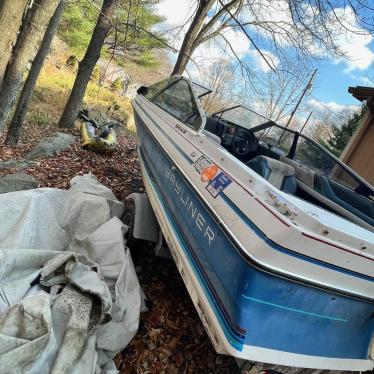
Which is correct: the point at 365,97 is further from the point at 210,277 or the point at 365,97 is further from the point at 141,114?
the point at 210,277

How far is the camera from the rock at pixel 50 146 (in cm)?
564

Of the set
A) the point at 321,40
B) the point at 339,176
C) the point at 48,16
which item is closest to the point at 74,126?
the point at 48,16

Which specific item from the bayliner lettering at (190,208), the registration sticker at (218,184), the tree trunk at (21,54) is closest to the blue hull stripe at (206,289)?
the bayliner lettering at (190,208)

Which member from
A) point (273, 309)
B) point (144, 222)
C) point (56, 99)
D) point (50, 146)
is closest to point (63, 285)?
point (144, 222)

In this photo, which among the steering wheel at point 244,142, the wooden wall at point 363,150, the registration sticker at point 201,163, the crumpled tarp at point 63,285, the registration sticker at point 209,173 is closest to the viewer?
the crumpled tarp at point 63,285

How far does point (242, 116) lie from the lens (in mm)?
5156

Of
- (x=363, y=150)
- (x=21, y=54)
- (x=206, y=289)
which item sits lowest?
(x=206, y=289)

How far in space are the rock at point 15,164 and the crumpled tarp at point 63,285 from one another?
1841 millimetres

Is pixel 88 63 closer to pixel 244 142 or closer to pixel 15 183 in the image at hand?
pixel 244 142

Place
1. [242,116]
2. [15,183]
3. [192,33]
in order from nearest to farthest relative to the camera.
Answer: [15,183], [242,116], [192,33]

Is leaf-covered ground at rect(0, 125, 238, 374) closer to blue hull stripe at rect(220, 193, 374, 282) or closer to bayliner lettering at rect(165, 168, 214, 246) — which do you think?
bayliner lettering at rect(165, 168, 214, 246)

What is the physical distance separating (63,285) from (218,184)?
4.36ft

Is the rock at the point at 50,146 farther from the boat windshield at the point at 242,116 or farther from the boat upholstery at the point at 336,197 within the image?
the boat upholstery at the point at 336,197

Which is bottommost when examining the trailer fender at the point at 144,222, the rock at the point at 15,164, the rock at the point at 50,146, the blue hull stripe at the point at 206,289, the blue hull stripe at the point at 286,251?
the rock at the point at 15,164
